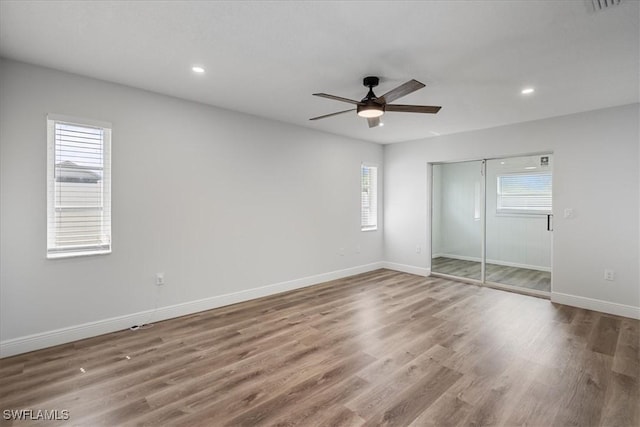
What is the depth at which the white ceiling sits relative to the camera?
203 cm

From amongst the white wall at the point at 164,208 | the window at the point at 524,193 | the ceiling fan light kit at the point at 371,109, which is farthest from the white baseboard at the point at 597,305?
the ceiling fan light kit at the point at 371,109

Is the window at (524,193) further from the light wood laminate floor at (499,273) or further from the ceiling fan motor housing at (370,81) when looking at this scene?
the ceiling fan motor housing at (370,81)

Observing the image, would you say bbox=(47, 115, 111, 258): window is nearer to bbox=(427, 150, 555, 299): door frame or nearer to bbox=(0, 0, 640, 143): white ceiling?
bbox=(0, 0, 640, 143): white ceiling

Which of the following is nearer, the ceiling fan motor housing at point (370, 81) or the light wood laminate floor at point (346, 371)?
the light wood laminate floor at point (346, 371)

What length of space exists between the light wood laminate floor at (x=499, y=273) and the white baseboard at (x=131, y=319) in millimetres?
2731

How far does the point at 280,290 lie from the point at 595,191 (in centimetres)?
473

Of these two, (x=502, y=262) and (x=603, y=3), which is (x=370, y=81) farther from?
(x=502, y=262)

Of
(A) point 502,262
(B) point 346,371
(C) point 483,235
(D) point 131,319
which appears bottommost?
(B) point 346,371

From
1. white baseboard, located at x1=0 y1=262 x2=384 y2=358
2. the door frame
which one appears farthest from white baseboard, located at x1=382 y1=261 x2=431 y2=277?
white baseboard, located at x1=0 y1=262 x2=384 y2=358

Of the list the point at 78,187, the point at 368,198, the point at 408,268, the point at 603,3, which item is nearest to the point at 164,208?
the point at 78,187

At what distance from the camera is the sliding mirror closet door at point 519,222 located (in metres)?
4.80

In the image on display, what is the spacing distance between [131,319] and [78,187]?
5.12 ft

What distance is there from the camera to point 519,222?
17.0 ft

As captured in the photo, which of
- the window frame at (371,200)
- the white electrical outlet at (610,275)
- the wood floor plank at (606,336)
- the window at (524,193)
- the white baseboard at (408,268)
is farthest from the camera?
the window frame at (371,200)
